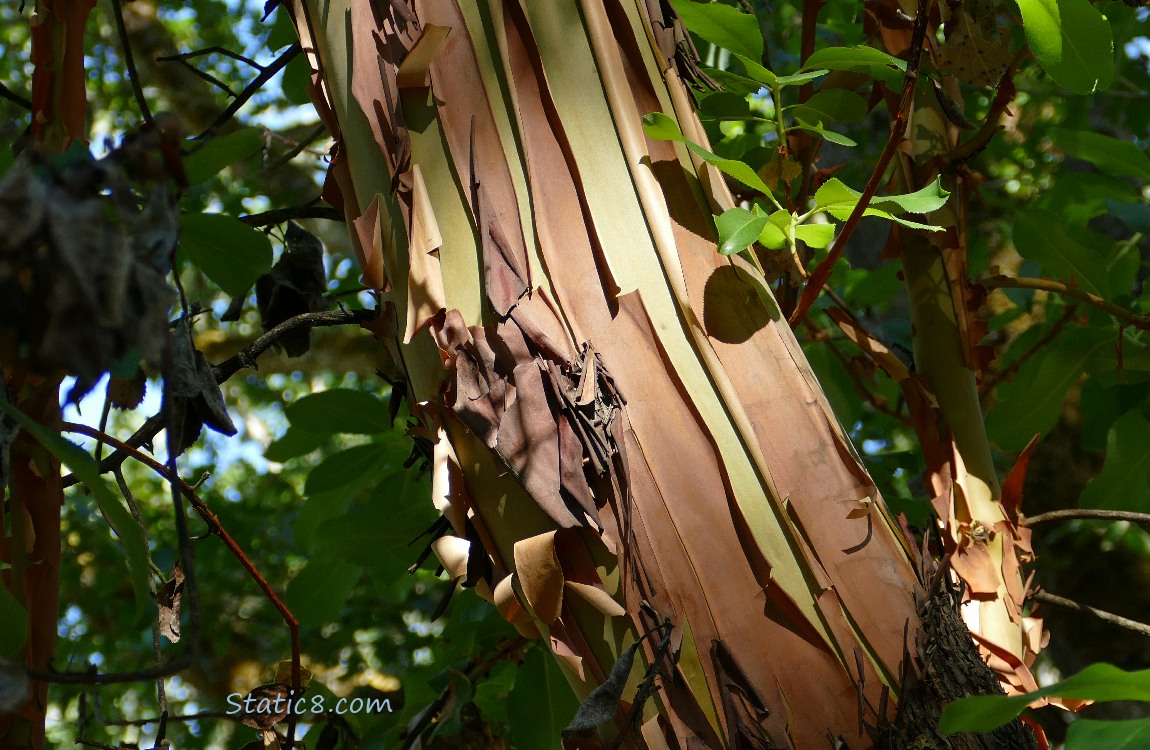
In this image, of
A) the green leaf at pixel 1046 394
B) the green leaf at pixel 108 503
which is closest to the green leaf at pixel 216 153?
the green leaf at pixel 108 503

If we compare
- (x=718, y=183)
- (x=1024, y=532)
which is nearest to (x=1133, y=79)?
(x=1024, y=532)

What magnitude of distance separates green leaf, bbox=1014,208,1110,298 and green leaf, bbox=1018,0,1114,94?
0.33 metres

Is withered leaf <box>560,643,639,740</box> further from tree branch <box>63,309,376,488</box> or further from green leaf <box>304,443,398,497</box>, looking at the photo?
green leaf <box>304,443,398,497</box>

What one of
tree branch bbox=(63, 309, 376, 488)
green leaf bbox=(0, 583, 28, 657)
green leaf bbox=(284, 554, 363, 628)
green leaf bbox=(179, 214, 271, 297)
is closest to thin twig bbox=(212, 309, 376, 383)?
tree branch bbox=(63, 309, 376, 488)

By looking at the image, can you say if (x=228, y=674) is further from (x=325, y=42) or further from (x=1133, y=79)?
(x=1133, y=79)

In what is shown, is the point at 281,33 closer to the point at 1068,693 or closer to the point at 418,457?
the point at 418,457

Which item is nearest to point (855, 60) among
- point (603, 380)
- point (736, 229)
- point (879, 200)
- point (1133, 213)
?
point (879, 200)

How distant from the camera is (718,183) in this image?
0.72 metres

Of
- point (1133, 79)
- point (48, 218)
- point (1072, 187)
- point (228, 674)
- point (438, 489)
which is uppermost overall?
point (1133, 79)

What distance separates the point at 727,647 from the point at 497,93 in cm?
44

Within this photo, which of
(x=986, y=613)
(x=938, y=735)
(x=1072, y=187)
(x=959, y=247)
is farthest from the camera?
(x=1072, y=187)

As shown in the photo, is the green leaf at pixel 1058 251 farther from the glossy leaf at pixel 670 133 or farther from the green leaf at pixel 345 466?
the green leaf at pixel 345 466

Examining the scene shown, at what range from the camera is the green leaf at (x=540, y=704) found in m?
1.07

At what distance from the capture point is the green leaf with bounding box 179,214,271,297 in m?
0.92
